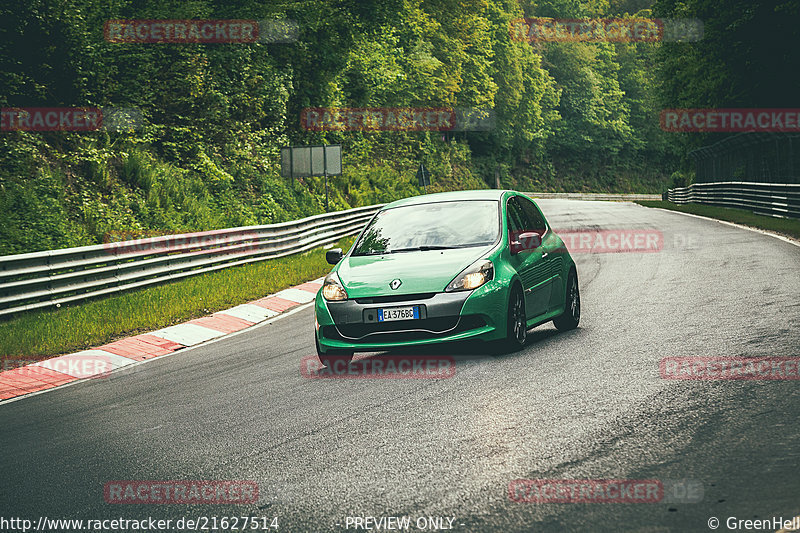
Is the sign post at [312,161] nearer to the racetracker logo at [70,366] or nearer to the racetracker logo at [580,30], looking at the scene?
the racetracker logo at [70,366]

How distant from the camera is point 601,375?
7.61 meters

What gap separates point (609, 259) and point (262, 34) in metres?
19.0

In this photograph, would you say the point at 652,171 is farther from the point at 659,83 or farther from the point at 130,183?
the point at 130,183

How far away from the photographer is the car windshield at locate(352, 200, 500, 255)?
370 inches

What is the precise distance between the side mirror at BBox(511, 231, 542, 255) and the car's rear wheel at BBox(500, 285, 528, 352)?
48 cm

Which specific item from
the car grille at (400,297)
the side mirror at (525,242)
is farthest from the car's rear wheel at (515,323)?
the car grille at (400,297)

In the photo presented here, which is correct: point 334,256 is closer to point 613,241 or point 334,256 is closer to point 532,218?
point 532,218

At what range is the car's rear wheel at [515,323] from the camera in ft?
28.5

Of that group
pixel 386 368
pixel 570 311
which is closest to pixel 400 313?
pixel 386 368

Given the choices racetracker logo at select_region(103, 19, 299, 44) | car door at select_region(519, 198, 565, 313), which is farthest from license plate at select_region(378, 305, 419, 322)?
racetracker logo at select_region(103, 19, 299, 44)

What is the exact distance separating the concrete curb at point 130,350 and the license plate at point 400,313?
344 cm

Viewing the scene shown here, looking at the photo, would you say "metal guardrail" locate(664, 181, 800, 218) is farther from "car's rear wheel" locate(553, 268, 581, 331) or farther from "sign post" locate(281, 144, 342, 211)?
"car's rear wheel" locate(553, 268, 581, 331)

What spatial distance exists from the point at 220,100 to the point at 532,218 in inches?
810

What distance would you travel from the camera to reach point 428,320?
8.34 meters
